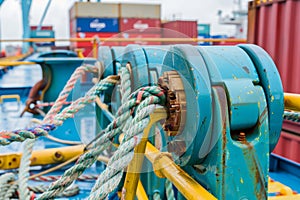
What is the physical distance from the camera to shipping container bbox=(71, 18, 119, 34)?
18.7m

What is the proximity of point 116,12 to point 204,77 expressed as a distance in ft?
62.9

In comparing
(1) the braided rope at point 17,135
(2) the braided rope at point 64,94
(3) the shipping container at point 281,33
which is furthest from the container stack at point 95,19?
(1) the braided rope at point 17,135

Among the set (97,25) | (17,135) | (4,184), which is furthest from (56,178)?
(97,25)

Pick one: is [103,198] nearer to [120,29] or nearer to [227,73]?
[227,73]

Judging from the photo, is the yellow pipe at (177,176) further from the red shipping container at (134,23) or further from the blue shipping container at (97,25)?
the red shipping container at (134,23)

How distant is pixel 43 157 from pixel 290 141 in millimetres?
2173

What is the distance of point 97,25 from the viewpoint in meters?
18.9

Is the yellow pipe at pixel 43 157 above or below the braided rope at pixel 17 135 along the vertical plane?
below

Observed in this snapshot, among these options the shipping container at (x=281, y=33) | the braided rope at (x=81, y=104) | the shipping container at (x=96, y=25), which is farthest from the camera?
the shipping container at (x=96, y=25)

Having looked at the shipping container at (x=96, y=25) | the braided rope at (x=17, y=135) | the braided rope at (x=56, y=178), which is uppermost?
the shipping container at (x=96, y=25)

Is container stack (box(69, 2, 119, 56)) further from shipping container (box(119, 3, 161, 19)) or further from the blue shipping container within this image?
shipping container (box(119, 3, 161, 19))

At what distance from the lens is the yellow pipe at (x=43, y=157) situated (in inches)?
107

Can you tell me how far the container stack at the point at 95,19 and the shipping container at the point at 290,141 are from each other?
15.9m

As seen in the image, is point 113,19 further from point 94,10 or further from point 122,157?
point 122,157
